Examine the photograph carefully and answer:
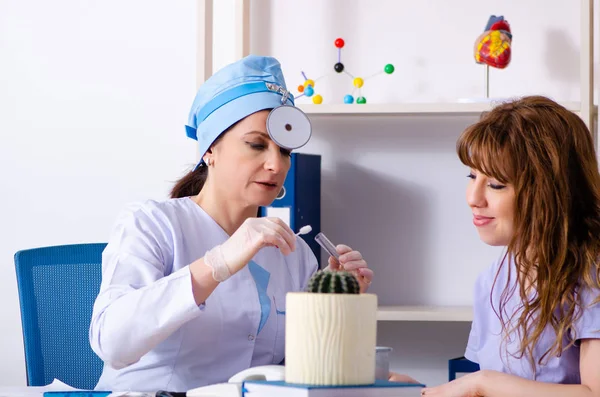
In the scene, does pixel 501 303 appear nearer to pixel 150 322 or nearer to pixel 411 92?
pixel 150 322

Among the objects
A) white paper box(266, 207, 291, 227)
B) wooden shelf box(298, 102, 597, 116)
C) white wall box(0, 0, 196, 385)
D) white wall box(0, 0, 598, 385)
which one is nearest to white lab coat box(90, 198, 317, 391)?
white paper box(266, 207, 291, 227)

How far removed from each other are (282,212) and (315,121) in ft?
1.32

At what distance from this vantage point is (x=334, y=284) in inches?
32.8

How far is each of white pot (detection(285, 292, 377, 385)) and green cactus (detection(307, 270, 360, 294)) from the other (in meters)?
0.01

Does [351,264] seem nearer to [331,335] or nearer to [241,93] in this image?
[241,93]

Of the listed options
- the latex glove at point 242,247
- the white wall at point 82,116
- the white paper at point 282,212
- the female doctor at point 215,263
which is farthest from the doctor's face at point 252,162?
the white wall at point 82,116

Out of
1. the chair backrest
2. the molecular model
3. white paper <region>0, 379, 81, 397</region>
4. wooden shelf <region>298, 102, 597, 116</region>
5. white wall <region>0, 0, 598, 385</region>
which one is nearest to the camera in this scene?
white paper <region>0, 379, 81, 397</region>

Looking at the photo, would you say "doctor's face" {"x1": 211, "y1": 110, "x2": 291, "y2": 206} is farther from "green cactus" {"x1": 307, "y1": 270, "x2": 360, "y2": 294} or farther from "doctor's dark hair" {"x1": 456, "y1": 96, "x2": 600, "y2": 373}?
"green cactus" {"x1": 307, "y1": 270, "x2": 360, "y2": 294}

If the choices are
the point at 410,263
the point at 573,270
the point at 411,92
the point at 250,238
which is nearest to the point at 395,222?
the point at 410,263

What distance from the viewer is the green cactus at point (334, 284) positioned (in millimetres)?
833

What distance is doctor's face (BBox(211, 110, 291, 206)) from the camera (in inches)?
60.1

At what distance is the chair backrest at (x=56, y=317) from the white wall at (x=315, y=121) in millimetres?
851

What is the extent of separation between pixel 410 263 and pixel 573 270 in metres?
1.18

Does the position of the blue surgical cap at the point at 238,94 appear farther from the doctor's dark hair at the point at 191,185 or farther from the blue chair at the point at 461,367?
the blue chair at the point at 461,367
